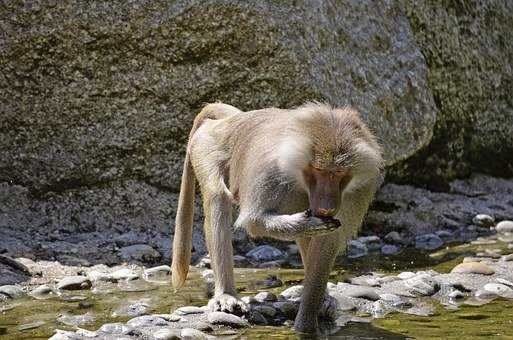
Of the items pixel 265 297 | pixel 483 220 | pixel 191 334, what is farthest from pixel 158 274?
pixel 483 220

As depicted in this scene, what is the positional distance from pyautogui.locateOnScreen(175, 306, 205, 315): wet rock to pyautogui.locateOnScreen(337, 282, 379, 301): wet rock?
1.02 meters

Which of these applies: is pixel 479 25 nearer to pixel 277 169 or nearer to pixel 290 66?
pixel 290 66

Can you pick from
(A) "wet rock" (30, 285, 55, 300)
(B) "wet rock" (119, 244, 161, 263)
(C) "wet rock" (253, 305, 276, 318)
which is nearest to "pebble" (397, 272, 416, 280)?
(C) "wet rock" (253, 305, 276, 318)

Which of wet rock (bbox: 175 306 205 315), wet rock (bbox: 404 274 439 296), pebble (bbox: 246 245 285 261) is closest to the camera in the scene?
wet rock (bbox: 175 306 205 315)

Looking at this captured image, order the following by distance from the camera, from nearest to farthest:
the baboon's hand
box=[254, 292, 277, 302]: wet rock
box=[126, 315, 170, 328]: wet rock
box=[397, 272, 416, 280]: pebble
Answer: the baboon's hand → box=[126, 315, 170, 328]: wet rock → box=[254, 292, 277, 302]: wet rock → box=[397, 272, 416, 280]: pebble

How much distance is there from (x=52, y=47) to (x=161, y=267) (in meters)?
2.05

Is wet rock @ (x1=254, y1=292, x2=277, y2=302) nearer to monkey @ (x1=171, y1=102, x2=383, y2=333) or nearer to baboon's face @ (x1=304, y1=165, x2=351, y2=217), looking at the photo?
monkey @ (x1=171, y1=102, x2=383, y2=333)

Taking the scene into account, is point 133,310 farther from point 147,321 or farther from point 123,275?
point 123,275

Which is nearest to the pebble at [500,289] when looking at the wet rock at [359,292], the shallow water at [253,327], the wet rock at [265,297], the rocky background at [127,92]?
the shallow water at [253,327]

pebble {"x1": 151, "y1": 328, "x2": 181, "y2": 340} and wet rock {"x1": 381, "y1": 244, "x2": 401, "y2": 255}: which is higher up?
wet rock {"x1": 381, "y1": 244, "x2": 401, "y2": 255}

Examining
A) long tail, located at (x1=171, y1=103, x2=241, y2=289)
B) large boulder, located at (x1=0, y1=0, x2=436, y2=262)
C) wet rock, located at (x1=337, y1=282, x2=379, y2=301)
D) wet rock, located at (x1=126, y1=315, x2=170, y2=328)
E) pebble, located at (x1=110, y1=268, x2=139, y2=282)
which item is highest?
large boulder, located at (x1=0, y1=0, x2=436, y2=262)

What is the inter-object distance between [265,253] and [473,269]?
5.23ft

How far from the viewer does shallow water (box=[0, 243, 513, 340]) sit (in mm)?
5551

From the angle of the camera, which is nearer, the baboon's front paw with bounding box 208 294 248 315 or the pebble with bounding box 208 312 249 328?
the pebble with bounding box 208 312 249 328
